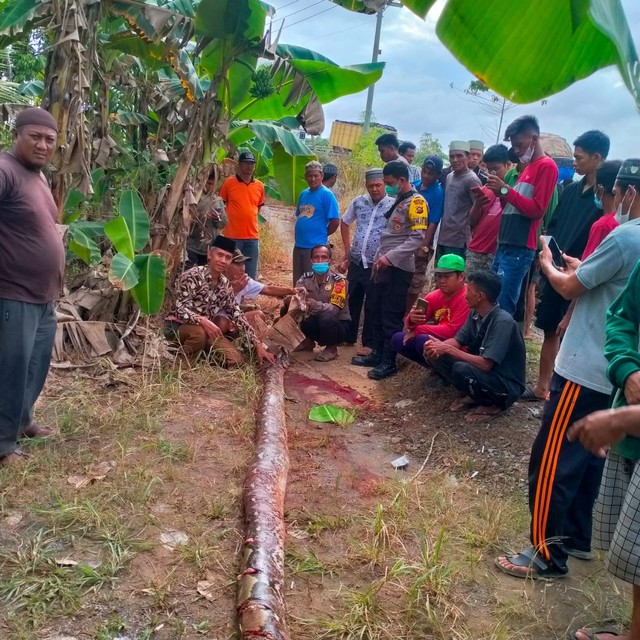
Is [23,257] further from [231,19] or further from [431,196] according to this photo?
[431,196]

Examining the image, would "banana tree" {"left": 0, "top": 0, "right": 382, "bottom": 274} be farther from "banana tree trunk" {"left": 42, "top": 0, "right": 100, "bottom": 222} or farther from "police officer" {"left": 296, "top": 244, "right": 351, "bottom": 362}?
"police officer" {"left": 296, "top": 244, "right": 351, "bottom": 362}

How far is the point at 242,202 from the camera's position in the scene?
669cm

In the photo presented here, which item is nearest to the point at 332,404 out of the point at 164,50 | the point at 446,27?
the point at 164,50

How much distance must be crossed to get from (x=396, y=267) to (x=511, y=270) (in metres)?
1.16

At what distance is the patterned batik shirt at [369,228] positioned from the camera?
6074 millimetres

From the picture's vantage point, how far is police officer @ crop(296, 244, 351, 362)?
236 inches

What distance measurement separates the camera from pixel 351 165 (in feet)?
A: 47.8

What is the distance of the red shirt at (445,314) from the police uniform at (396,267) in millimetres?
597

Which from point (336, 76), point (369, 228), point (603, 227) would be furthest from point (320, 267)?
point (603, 227)

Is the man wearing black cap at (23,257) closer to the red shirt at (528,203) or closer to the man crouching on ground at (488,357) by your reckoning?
the man crouching on ground at (488,357)

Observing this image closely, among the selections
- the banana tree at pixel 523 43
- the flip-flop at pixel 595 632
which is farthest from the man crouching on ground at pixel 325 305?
the banana tree at pixel 523 43

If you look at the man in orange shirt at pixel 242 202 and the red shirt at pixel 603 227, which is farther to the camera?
the man in orange shirt at pixel 242 202

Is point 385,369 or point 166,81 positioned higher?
point 166,81

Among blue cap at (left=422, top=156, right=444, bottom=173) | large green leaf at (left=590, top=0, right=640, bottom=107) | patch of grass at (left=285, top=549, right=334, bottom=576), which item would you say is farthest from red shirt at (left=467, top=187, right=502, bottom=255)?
large green leaf at (left=590, top=0, right=640, bottom=107)
